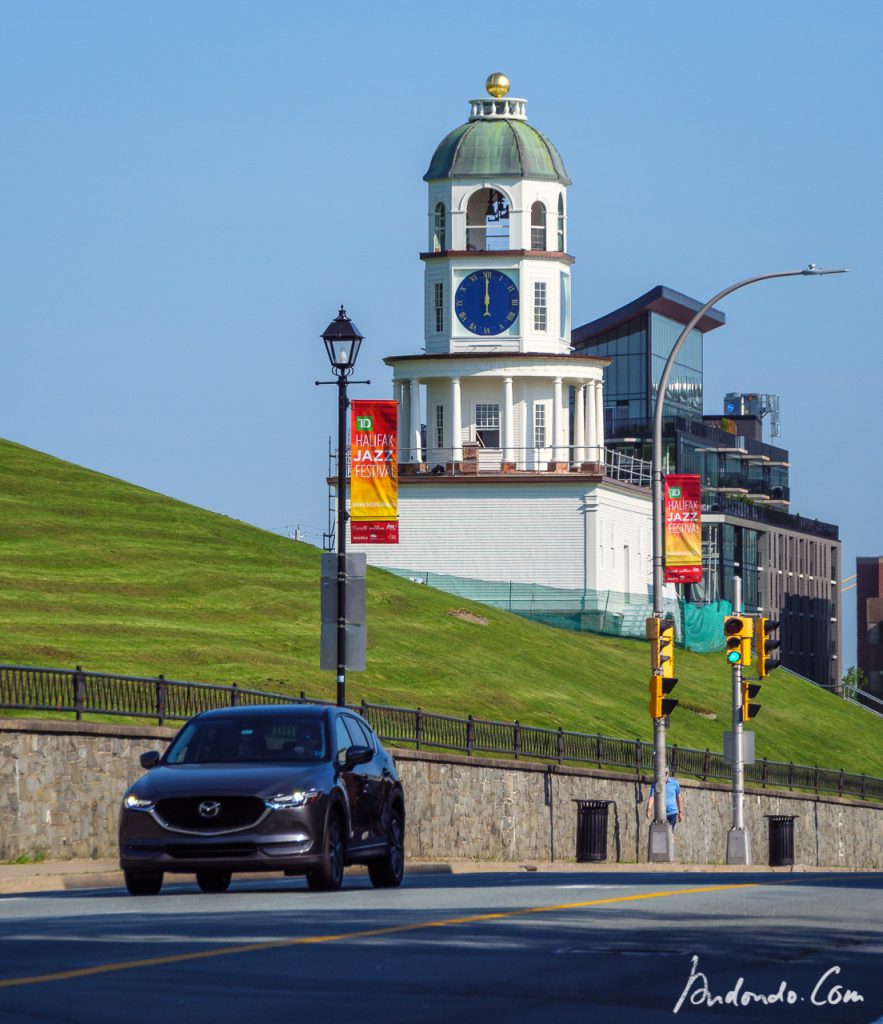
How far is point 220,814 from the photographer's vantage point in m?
18.3

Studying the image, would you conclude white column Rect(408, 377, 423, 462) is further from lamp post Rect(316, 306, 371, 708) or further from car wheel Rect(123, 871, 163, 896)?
car wheel Rect(123, 871, 163, 896)

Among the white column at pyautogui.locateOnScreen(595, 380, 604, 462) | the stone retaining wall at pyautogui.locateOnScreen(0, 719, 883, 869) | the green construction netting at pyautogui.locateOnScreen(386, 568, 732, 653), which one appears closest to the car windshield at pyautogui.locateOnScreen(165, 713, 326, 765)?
the stone retaining wall at pyautogui.locateOnScreen(0, 719, 883, 869)

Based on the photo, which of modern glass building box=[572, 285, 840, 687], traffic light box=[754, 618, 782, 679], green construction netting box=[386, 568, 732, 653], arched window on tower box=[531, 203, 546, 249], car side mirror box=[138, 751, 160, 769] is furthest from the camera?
modern glass building box=[572, 285, 840, 687]

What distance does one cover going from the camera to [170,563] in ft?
193

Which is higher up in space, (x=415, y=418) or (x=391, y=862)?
(x=415, y=418)

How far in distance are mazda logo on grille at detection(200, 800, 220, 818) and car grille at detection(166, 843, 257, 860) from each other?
0.25 m

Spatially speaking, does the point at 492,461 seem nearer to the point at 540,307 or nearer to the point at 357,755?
the point at 540,307

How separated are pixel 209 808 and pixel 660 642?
19103mm

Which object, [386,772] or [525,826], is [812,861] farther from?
[386,772]

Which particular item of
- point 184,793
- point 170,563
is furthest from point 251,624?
point 184,793

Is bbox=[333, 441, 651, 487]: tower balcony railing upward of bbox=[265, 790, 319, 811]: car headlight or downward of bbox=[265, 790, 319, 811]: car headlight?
upward

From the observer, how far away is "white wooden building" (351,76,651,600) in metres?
87.9

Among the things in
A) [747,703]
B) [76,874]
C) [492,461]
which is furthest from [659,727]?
[492,461]

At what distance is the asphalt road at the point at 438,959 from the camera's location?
1018cm
